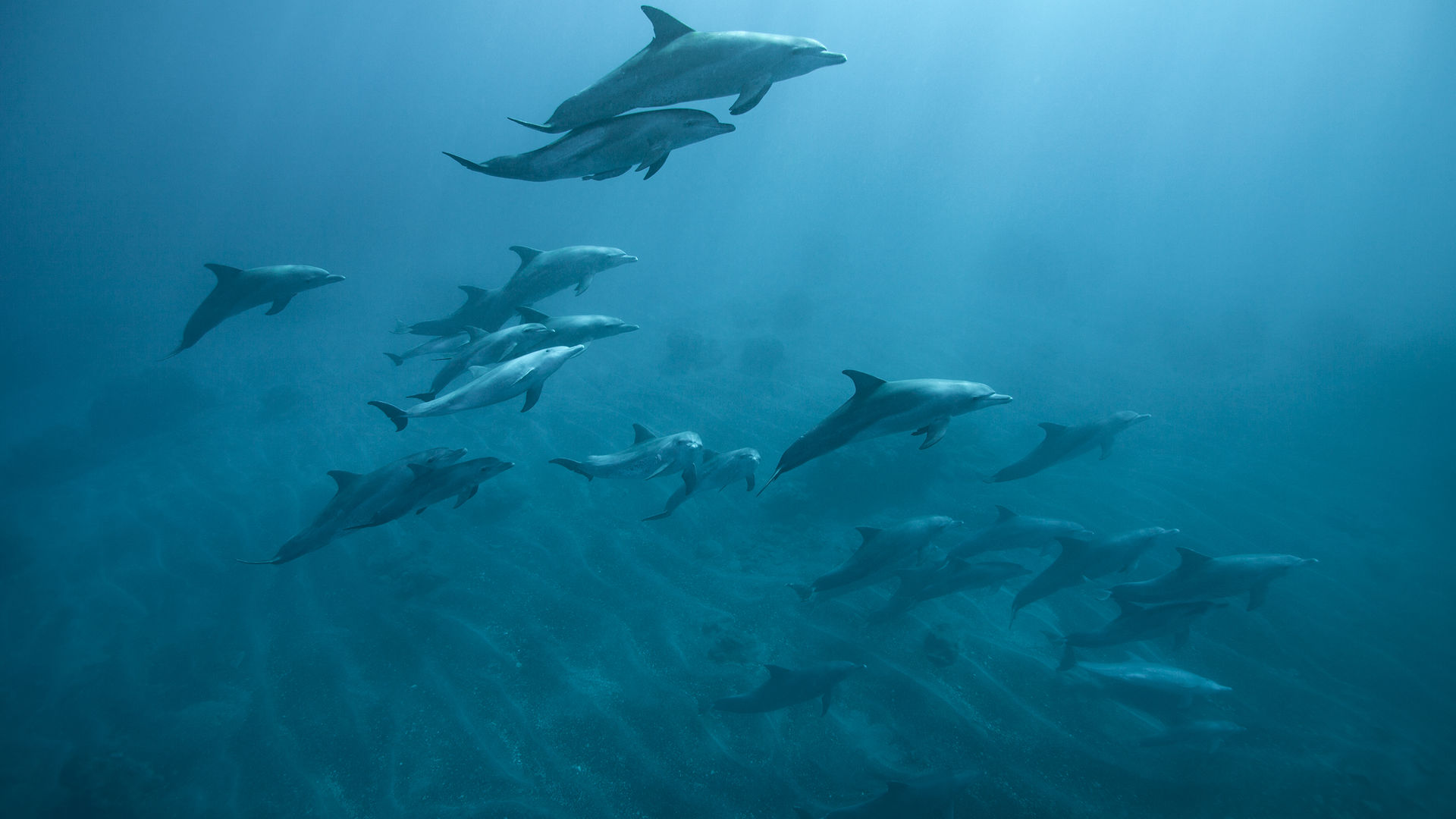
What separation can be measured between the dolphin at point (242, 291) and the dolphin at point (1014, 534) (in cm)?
748

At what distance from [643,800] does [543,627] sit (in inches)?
106

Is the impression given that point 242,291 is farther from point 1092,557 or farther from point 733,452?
point 1092,557

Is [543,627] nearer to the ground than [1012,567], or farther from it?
nearer to the ground

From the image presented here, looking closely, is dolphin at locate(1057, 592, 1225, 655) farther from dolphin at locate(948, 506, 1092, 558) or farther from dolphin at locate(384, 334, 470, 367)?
dolphin at locate(384, 334, 470, 367)

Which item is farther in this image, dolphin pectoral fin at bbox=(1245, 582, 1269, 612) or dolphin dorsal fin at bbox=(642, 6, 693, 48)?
dolphin pectoral fin at bbox=(1245, 582, 1269, 612)

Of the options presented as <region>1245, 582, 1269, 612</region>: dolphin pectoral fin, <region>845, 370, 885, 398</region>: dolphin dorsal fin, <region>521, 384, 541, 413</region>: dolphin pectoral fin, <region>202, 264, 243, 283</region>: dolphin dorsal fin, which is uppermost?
<region>845, 370, 885, 398</region>: dolphin dorsal fin

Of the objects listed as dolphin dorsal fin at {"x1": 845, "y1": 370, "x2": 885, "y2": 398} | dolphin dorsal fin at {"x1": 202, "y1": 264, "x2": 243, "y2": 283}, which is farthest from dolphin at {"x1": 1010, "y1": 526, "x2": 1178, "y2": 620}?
dolphin dorsal fin at {"x1": 202, "y1": 264, "x2": 243, "y2": 283}

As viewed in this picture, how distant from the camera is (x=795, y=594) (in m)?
7.06

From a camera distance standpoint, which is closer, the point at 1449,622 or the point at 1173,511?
the point at 1449,622

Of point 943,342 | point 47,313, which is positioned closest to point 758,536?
point 943,342

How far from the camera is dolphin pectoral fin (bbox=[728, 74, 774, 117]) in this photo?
2262mm

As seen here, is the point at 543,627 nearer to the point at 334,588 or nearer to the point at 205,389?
the point at 334,588

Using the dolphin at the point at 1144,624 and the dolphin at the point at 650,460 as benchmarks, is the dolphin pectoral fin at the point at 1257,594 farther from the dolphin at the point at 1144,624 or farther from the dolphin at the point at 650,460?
the dolphin at the point at 650,460

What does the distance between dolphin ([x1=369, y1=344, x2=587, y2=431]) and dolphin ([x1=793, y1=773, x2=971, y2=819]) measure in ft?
12.6
